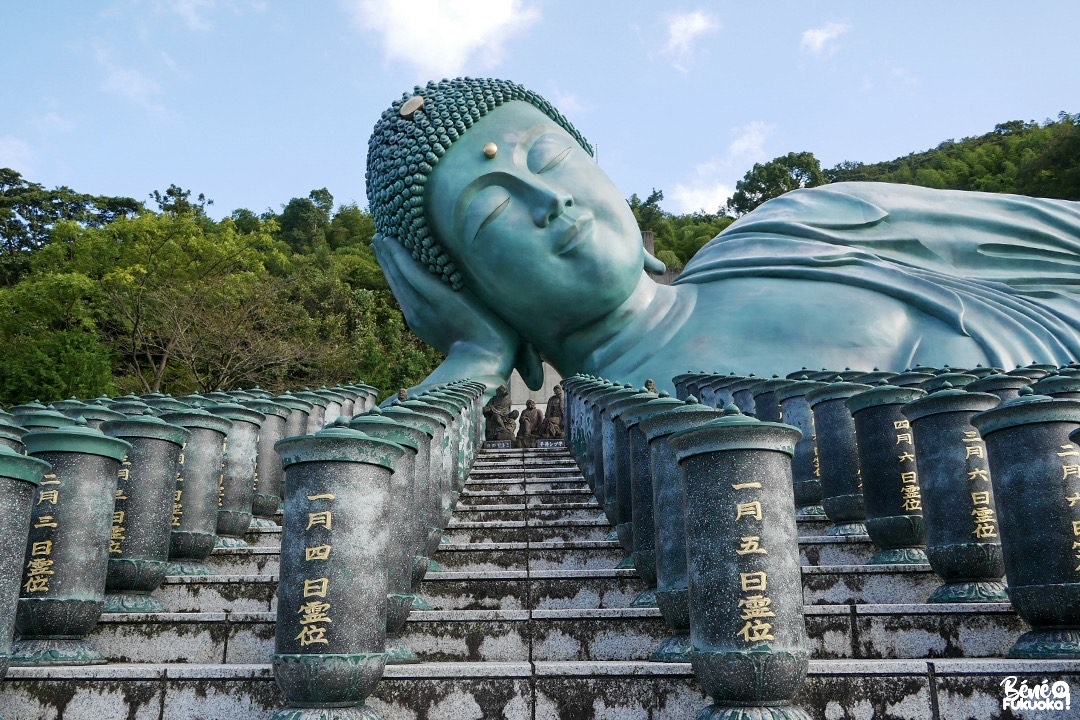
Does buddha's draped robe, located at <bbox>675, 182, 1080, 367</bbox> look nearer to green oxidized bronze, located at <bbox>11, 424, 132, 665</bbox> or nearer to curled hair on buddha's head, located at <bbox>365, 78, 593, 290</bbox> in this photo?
curled hair on buddha's head, located at <bbox>365, 78, 593, 290</bbox>

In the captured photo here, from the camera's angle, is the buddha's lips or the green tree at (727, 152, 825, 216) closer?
the buddha's lips

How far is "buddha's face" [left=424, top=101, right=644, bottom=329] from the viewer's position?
809 centimetres

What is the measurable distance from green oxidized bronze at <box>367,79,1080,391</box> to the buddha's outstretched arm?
0.7 inches

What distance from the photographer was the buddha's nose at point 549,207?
8000mm

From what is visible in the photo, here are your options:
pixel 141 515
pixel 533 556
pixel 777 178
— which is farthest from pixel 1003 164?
pixel 141 515

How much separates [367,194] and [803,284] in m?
4.24

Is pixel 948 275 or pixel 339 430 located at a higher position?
pixel 948 275

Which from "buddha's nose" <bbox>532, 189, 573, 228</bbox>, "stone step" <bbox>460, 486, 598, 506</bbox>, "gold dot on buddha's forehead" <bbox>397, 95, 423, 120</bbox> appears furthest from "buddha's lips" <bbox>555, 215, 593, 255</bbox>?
"stone step" <bbox>460, 486, 598, 506</bbox>

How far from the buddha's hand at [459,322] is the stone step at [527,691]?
5.80 m

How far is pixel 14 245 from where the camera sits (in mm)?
27016

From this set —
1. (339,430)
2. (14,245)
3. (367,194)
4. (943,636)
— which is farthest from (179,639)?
(14,245)

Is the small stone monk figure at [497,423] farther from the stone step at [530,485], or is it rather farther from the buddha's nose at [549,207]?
the stone step at [530,485]

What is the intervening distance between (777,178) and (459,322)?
31.3 metres

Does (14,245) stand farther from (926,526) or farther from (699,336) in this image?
(926,526)
